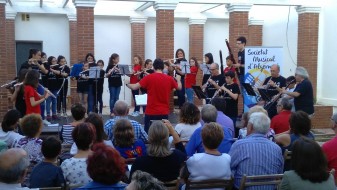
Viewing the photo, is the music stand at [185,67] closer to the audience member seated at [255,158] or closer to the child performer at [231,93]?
the child performer at [231,93]

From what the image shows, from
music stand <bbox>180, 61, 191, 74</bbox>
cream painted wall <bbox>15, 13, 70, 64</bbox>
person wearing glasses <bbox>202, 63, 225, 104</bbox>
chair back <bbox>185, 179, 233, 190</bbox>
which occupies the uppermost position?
cream painted wall <bbox>15, 13, 70, 64</bbox>

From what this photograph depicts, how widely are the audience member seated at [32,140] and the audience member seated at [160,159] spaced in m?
1.29

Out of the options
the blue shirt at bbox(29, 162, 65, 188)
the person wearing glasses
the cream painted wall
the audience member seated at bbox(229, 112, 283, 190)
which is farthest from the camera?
the cream painted wall

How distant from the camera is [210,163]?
4.13 m

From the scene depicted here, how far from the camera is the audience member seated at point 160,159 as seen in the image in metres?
4.00

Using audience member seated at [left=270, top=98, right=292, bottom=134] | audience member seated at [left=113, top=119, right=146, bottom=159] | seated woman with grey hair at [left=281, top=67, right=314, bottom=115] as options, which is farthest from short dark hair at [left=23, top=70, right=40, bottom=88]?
seated woman with grey hair at [left=281, top=67, right=314, bottom=115]

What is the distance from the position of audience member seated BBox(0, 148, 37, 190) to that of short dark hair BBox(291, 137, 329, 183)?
203cm

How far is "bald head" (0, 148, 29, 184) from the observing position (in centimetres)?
307

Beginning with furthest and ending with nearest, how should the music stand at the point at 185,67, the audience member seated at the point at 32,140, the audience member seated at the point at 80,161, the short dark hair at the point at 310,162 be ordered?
the music stand at the point at 185,67
the audience member seated at the point at 32,140
the audience member seated at the point at 80,161
the short dark hair at the point at 310,162

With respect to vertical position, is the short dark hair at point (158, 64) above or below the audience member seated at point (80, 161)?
above

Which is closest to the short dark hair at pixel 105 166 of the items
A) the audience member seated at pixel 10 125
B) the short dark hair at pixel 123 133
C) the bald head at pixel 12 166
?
the bald head at pixel 12 166

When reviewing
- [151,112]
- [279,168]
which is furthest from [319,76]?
[279,168]

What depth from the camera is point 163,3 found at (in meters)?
12.2

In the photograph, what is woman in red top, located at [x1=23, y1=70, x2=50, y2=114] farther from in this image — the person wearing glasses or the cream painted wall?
the cream painted wall
